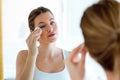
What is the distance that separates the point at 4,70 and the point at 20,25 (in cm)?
23

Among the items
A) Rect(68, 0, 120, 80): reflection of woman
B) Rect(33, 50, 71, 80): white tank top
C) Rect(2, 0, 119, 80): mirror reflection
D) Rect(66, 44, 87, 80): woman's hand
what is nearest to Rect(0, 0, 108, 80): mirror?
Rect(2, 0, 119, 80): mirror reflection

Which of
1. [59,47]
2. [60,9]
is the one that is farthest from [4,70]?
[60,9]

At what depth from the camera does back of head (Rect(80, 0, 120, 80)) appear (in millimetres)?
568

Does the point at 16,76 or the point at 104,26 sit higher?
the point at 104,26

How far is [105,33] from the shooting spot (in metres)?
0.57

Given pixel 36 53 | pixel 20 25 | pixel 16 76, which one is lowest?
pixel 16 76

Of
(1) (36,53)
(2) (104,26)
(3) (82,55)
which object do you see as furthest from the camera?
(1) (36,53)

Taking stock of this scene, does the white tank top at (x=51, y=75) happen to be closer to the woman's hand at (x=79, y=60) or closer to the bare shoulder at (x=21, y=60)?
the bare shoulder at (x=21, y=60)

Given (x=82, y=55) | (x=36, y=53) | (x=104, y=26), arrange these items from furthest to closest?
1. (x=36, y=53)
2. (x=82, y=55)
3. (x=104, y=26)

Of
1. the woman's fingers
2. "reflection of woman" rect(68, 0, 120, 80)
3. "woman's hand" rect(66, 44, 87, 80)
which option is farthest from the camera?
the woman's fingers

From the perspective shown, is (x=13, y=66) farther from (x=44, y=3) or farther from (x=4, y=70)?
(x=44, y=3)

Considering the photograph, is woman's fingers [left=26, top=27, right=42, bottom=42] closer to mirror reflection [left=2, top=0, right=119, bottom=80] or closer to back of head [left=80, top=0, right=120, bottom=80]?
mirror reflection [left=2, top=0, right=119, bottom=80]

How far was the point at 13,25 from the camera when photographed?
1.03 m

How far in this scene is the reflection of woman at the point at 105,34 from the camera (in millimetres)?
568
